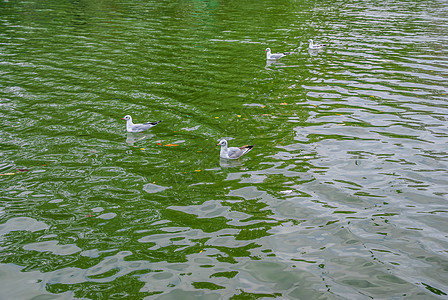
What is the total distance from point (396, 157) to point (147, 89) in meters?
10.0

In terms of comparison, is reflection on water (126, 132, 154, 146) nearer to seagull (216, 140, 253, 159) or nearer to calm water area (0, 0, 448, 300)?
calm water area (0, 0, 448, 300)

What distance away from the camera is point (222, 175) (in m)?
11.0

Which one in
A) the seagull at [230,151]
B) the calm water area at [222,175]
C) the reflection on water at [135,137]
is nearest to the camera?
the calm water area at [222,175]

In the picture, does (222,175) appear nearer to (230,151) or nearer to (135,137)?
(230,151)

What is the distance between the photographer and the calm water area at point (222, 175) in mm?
7477

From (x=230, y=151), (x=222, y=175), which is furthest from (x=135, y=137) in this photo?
(x=222, y=175)

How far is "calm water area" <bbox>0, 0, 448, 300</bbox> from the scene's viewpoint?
24.5 ft

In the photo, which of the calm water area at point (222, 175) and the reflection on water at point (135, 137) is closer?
the calm water area at point (222, 175)

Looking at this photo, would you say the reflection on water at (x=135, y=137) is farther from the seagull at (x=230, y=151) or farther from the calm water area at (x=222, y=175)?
the seagull at (x=230, y=151)

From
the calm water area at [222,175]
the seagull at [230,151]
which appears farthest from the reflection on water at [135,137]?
the seagull at [230,151]

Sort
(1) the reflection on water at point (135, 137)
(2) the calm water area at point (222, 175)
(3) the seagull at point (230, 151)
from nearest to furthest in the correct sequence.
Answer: (2) the calm water area at point (222, 175), (3) the seagull at point (230, 151), (1) the reflection on water at point (135, 137)

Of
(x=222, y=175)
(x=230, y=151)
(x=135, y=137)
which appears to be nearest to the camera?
(x=222, y=175)

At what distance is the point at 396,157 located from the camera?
11.7 m

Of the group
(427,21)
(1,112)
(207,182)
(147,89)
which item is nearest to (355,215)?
(207,182)
